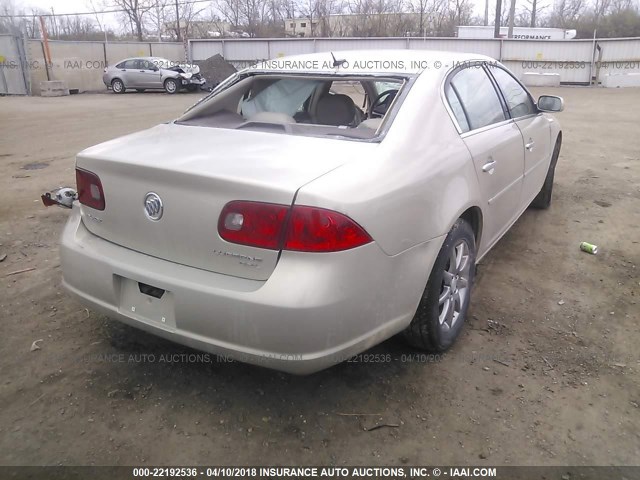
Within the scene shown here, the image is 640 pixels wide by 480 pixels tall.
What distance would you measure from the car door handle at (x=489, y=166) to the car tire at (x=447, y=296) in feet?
1.16

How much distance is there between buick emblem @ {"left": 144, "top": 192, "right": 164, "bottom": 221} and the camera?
229 centimetres

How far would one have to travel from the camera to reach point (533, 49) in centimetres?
2445

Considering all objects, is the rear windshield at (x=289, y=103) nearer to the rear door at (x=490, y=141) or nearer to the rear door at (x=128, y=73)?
the rear door at (x=490, y=141)

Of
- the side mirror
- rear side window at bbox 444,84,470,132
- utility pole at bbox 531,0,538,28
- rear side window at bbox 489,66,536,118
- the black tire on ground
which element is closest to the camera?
rear side window at bbox 444,84,470,132

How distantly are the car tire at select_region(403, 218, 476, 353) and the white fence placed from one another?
71.9ft

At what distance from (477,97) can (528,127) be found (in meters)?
0.86

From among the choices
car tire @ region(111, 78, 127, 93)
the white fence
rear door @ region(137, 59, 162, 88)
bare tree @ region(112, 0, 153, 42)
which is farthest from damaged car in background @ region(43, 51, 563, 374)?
bare tree @ region(112, 0, 153, 42)

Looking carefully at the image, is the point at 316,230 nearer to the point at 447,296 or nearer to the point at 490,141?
the point at 447,296

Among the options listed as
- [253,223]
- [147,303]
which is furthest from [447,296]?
[147,303]

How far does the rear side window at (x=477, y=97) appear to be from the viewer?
316cm

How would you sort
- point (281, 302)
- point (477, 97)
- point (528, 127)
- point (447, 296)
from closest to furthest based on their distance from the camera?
1. point (281, 302)
2. point (447, 296)
3. point (477, 97)
4. point (528, 127)

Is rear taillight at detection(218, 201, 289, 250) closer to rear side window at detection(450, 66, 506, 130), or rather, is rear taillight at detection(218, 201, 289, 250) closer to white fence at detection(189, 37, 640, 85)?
rear side window at detection(450, 66, 506, 130)

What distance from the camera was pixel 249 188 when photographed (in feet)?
6.82

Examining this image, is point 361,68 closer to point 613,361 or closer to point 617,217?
point 613,361
